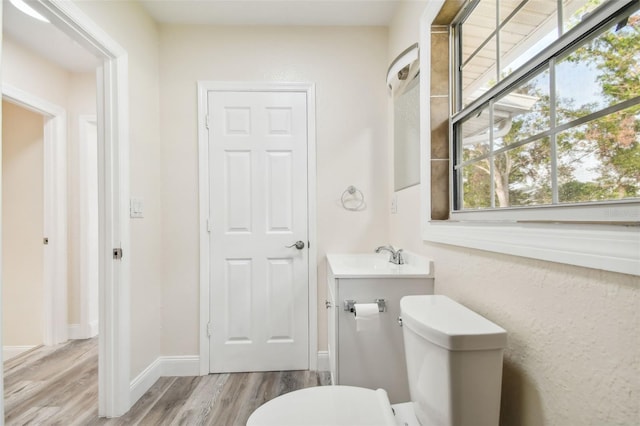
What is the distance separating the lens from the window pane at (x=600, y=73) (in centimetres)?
63

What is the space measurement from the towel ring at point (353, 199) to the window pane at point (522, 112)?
1099 millimetres

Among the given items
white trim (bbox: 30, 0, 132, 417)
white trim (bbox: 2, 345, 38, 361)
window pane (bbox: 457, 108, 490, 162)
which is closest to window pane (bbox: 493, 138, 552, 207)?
window pane (bbox: 457, 108, 490, 162)

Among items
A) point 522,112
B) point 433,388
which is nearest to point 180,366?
point 433,388

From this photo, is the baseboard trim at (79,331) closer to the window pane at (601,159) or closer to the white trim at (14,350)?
the white trim at (14,350)

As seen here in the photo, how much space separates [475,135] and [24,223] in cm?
359

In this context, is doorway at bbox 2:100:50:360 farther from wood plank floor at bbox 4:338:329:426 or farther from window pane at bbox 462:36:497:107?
window pane at bbox 462:36:497:107

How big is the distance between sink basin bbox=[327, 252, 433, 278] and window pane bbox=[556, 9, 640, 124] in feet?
2.75

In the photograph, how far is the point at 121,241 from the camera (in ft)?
5.34

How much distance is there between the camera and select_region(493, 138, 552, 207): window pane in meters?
0.87

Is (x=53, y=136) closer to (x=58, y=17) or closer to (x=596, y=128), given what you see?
(x=58, y=17)

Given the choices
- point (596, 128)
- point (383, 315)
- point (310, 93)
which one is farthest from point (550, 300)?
point (310, 93)

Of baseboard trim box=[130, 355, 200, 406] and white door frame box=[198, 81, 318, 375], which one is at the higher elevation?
white door frame box=[198, 81, 318, 375]

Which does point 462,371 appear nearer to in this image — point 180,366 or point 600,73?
point 600,73

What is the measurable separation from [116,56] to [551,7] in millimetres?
2004
